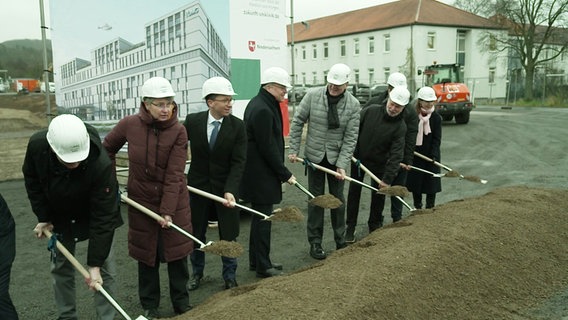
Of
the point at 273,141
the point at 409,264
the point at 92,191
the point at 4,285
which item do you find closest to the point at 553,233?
the point at 409,264

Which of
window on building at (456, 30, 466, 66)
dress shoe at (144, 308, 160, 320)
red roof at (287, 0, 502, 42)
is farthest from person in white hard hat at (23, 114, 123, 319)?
window on building at (456, 30, 466, 66)

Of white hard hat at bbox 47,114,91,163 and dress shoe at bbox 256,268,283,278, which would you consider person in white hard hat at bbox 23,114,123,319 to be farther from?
dress shoe at bbox 256,268,283,278

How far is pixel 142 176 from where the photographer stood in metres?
3.37

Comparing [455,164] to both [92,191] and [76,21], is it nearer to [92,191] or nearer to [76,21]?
[76,21]

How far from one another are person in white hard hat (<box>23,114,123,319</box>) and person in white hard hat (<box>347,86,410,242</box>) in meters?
2.97

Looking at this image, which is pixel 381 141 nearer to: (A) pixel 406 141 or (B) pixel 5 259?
(A) pixel 406 141

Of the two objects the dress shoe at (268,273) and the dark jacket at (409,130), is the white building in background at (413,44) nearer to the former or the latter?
the dark jacket at (409,130)

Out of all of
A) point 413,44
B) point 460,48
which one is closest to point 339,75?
point 413,44

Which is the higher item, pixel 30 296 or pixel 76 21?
pixel 76 21

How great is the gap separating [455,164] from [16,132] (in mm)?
12305

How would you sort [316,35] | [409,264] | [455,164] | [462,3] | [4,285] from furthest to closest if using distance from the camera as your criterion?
1. [316,35]
2. [462,3]
3. [455,164]
4. [409,264]
5. [4,285]

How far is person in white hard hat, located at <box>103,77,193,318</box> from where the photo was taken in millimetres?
3277

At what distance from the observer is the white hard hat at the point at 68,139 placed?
2561 millimetres

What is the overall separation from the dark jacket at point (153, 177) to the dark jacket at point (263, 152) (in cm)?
91
